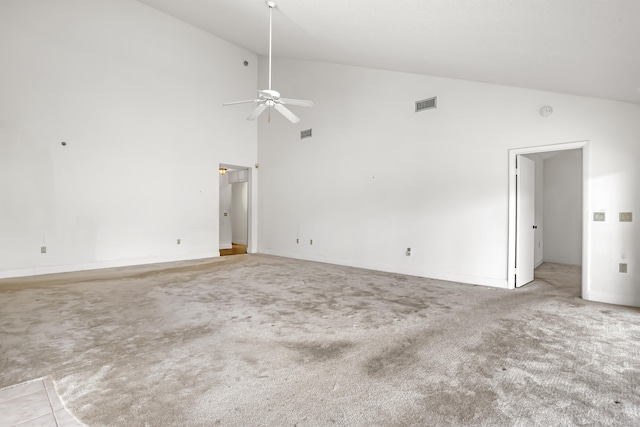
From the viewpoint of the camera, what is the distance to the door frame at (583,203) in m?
4.21

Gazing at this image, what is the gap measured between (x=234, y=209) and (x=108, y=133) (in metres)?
5.47

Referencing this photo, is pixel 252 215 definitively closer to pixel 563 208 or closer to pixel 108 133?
pixel 108 133

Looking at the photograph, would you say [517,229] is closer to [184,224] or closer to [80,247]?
[184,224]

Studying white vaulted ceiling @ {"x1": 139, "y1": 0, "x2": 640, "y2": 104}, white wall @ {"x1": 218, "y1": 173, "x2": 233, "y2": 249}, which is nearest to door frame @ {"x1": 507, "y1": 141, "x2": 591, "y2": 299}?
white vaulted ceiling @ {"x1": 139, "y1": 0, "x2": 640, "y2": 104}

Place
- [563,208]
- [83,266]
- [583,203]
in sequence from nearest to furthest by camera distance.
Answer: [583,203] < [83,266] < [563,208]

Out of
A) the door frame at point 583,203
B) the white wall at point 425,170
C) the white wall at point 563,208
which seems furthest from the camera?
the white wall at point 563,208

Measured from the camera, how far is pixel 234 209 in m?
11.6

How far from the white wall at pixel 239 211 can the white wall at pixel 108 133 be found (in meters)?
3.07

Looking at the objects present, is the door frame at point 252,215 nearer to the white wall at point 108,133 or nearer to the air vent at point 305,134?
the white wall at point 108,133

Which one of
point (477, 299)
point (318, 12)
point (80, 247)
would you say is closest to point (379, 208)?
point (477, 299)

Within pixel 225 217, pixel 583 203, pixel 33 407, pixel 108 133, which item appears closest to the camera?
pixel 33 407

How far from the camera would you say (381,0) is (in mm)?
3281

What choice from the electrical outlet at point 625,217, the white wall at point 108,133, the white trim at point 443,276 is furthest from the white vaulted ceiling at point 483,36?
the white trim at point 443,276

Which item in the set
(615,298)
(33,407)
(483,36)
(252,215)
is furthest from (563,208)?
(33,407)
